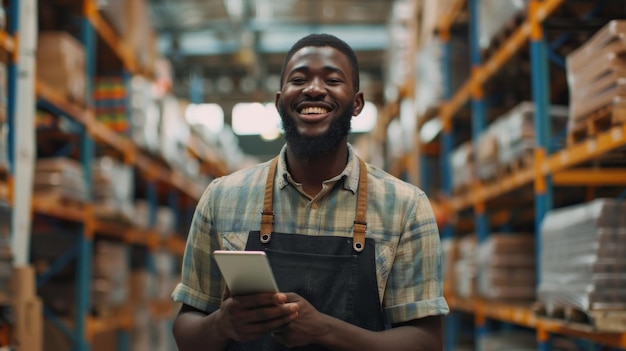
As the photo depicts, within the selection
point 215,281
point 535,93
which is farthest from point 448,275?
point 215,281

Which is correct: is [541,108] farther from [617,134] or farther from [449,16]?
[449,16]

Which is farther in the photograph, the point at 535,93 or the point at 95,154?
the point at 95,154

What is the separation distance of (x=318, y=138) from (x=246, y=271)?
668mm

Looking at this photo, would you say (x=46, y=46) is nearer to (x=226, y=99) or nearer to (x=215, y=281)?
(x=215, y=281)

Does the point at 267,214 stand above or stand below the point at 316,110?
below

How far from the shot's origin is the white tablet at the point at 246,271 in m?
2.15

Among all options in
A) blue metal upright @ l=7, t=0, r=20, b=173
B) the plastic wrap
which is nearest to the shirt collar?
the plastic wrap

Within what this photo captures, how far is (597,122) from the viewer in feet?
14.3

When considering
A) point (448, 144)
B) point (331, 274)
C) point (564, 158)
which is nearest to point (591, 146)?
point (564, 158)

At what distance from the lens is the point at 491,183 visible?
6836 millimetres

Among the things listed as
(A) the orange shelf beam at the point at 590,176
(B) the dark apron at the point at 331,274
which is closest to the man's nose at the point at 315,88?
(B) the dark apron at the point at 331,274

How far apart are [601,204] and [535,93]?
1405 millimetres

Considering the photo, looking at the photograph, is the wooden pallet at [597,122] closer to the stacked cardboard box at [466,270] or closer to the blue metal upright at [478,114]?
the blue metal upright at [478,114]

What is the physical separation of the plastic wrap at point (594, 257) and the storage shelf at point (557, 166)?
Answer: 309mm
